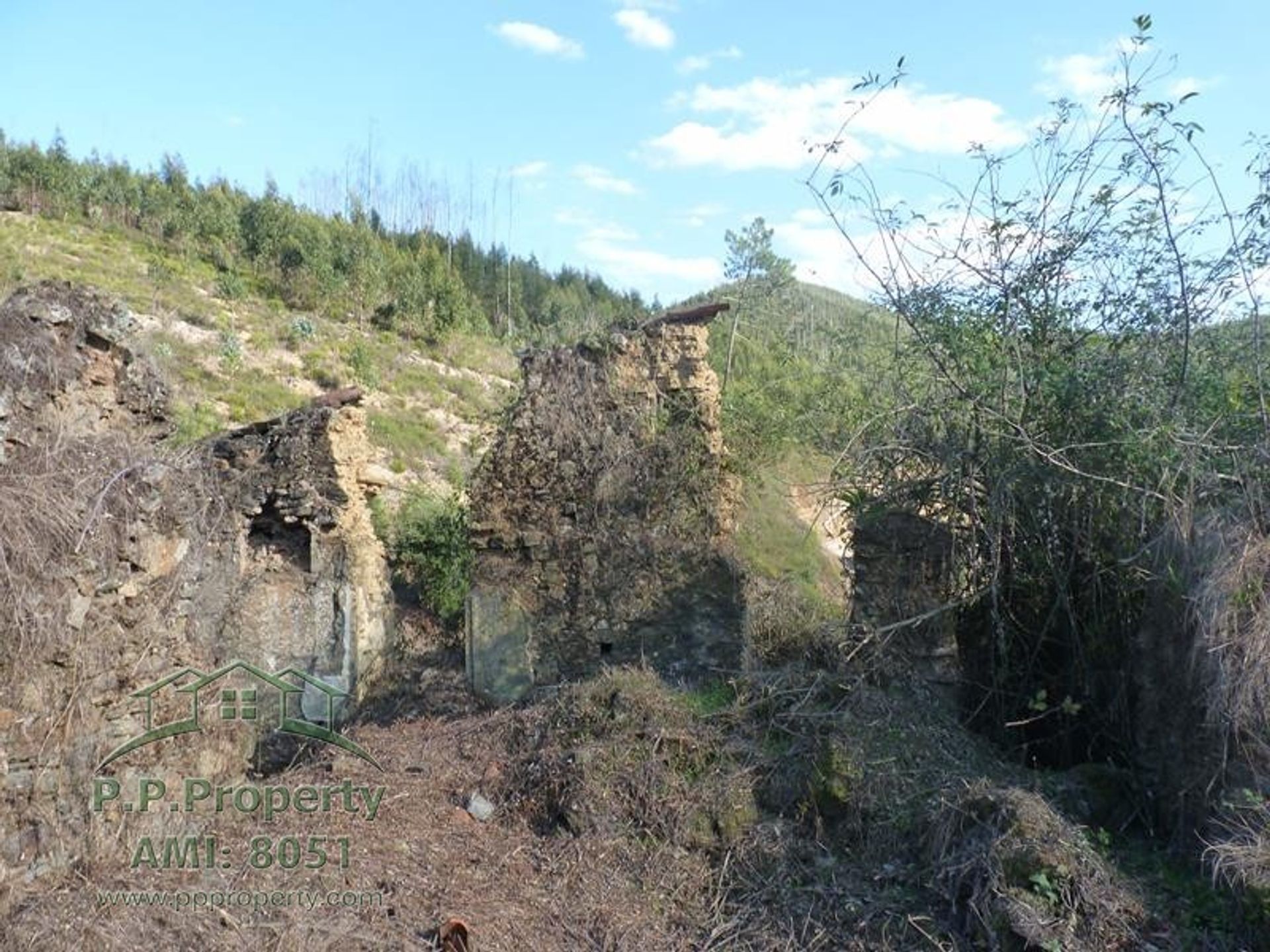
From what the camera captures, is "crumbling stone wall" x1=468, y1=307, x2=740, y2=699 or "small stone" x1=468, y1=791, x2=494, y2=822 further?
"crumbling stone wall" x1=468, y1=307, x2=740, y2=699

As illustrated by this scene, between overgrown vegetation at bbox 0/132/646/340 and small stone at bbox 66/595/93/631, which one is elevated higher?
overgrown vegetation at bbox 0/132/646/340

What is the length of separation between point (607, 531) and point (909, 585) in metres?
3.11

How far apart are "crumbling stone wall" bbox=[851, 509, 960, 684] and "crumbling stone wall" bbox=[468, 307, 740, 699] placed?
1996 mm

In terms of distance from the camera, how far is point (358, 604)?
10.2 meters

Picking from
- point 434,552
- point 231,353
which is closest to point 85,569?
point 434,552

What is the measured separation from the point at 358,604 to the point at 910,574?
5.83 meters

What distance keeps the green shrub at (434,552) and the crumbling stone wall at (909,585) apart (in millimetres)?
5811

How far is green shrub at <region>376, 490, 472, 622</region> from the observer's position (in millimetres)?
12195

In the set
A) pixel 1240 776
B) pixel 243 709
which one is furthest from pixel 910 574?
pixel 243 709

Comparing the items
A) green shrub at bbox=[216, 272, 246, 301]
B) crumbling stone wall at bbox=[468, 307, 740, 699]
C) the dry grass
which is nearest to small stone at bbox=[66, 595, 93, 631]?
the dry grass

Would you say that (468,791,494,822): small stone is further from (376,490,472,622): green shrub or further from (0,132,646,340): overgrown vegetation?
(0,132,646,340): overgrown vegetation

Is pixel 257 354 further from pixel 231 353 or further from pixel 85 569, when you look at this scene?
pixel 85 569

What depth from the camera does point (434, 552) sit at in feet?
41.8

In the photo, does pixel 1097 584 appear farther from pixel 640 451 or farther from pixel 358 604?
pixel 358 604
